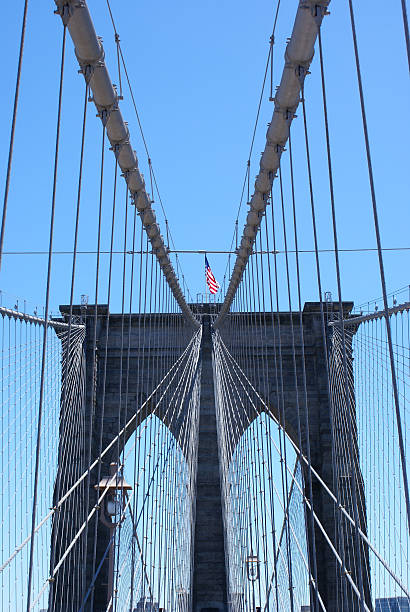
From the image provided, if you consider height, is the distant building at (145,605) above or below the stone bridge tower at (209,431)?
below

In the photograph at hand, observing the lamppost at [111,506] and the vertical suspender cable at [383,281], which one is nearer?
the vertical suspender cable at [383,281]

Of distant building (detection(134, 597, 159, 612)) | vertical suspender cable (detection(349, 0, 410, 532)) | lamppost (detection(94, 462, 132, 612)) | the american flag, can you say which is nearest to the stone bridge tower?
the american flag

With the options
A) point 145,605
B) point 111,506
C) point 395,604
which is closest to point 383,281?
point 111,506

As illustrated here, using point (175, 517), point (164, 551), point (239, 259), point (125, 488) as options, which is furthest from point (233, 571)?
point (125, 488)

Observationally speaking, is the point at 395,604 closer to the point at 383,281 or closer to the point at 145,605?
the point at 145,605

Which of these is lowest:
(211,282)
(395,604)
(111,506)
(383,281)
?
(395,604)

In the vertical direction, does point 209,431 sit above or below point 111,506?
above

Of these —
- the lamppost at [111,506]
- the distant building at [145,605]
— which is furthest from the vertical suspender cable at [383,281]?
the distant building at [145,605]

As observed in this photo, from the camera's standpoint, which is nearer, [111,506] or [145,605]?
[111,506]

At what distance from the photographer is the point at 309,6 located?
5.12 m

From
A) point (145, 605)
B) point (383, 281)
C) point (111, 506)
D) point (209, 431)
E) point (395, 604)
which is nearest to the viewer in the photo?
point (383, 281)

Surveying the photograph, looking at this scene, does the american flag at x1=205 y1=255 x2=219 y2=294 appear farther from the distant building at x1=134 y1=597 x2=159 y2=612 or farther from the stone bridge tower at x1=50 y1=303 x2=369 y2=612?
the distant building at x1=134 y1=597 x2=159 y2=612

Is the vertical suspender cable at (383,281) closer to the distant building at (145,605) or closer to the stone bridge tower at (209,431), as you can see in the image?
the distant building at (145,605)

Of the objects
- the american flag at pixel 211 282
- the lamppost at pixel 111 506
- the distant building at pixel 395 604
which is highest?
the american flag at pixel 211 282
